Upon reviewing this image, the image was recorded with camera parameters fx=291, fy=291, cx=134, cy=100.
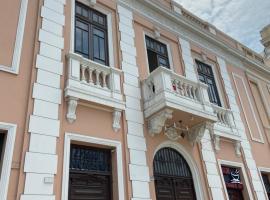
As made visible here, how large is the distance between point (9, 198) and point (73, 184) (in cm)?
→ 146

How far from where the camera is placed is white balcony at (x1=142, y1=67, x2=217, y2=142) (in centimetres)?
785

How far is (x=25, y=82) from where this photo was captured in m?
6.36

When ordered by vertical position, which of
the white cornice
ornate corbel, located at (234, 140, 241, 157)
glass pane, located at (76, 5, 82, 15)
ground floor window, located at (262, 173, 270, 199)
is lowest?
ground floor window, located at (262, 173, 270, 199)

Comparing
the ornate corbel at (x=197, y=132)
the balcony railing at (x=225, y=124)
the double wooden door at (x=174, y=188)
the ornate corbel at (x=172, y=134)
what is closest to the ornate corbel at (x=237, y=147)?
the balcony railing at (x=225, y=124)

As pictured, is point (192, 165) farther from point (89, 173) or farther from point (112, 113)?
point (89, 173)

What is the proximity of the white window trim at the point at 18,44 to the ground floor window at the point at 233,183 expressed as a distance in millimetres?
7322

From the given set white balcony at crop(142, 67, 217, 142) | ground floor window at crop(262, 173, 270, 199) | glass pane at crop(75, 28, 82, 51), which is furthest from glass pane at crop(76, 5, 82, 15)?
ground floor window at crop(262, 173, 270, 199)

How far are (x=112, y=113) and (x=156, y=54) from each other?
3.70m

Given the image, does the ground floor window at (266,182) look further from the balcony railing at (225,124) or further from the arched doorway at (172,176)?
the arched doorway at (172,176)

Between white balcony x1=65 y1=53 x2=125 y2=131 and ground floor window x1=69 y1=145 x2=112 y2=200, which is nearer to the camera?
ground floor window x1=69 y1=145 x2=112 y2=200

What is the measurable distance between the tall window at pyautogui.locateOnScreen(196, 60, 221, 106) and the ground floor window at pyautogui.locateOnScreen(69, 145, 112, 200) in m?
6.09

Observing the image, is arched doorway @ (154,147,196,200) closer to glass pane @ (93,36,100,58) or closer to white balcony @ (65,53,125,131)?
white balcony @ (65,53,125,131)

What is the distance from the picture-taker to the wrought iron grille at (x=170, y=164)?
8.16 m

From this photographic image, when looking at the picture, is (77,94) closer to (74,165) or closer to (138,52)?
(74,165)
